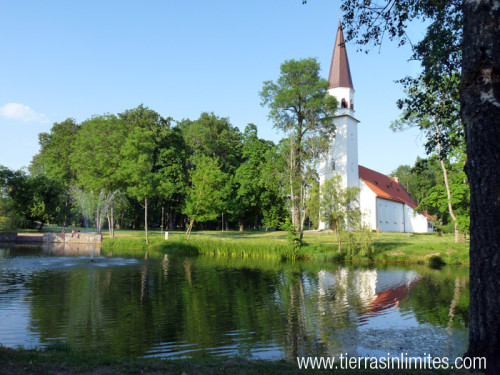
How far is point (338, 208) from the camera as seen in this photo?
3017 centimetres

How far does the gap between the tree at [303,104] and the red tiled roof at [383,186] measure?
16.3 metres

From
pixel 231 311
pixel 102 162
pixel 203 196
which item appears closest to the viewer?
pixel 231 311

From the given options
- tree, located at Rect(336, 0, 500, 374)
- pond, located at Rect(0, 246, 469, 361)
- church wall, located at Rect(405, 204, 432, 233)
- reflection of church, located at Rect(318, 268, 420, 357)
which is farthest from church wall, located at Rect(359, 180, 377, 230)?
tree, located at Rect(336, 0, 500, 374)

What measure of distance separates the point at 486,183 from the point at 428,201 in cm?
2610

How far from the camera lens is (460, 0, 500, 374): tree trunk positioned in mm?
5188

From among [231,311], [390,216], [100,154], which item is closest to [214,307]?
[231,311]

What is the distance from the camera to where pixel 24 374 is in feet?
16.1

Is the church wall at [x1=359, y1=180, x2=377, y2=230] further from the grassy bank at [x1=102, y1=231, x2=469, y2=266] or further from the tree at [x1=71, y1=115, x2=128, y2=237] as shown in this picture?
the tree at [x1=71, y1=115, x2=128, y2=237]

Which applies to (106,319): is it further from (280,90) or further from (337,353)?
(280,90)

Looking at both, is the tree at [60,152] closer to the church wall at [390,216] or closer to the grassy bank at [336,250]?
the grassy bank at [336,250]

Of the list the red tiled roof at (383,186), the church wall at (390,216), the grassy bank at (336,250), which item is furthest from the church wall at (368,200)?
the grassy bank at (336,250)

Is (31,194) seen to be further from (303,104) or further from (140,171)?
(303,104)

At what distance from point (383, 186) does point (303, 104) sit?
2761cm

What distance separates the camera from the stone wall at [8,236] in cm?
4009
